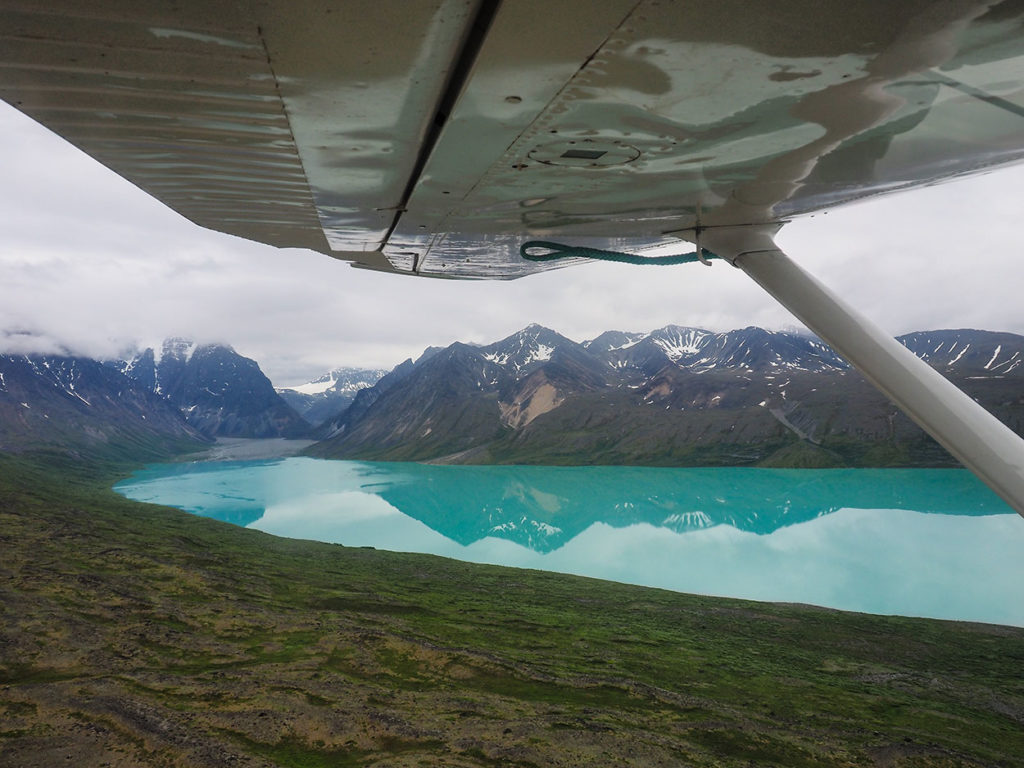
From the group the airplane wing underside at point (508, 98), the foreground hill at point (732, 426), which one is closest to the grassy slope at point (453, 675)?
the airplane wing underside at point (508, 98)

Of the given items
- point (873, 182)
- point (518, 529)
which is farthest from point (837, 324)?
point (518, 529)

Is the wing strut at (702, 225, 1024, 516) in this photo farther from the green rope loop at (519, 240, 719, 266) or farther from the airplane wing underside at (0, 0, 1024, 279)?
the airplane wing underside at (0, 0, 1024, 279)

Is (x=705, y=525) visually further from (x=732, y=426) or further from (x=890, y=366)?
(x=732, y=426)

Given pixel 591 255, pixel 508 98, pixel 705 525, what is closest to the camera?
pixel 508 98

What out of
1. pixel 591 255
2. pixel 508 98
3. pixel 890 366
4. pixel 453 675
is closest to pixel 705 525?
pixel 453 675

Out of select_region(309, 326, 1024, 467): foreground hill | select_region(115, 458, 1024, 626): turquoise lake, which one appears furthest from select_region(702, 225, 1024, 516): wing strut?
select_region(309, 326, 1024, 467): foreground hill

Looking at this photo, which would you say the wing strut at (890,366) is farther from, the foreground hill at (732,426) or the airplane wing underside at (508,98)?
the foreground hill at (732,426)
